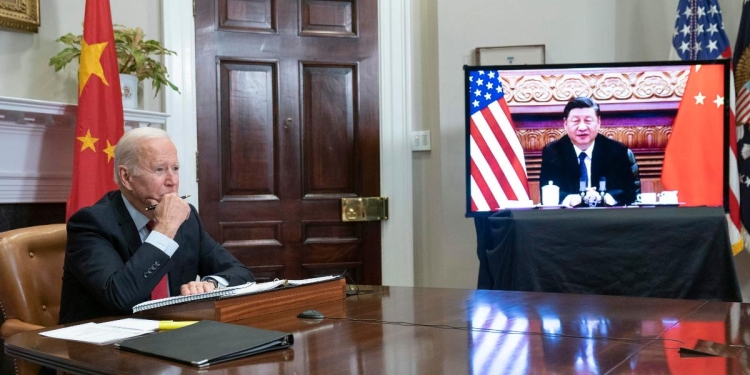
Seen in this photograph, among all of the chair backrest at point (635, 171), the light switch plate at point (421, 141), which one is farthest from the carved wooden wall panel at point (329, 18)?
the chair backrest at point (635, 171)

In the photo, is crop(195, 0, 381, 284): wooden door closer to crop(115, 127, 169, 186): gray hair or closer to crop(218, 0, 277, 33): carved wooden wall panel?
crop(218, 0, 277, 33): carved wooden wall panel

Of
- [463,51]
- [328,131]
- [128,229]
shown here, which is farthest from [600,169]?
[128,229]

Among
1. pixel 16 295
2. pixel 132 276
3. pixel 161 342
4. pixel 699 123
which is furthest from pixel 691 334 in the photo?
pixel 699 123

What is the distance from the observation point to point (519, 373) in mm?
1077

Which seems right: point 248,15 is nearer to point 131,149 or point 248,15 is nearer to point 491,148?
point 491,148

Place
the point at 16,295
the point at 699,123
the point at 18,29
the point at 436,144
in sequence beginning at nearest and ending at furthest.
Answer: the point at 16,295
the point at 18,29
the point at 699,123
the point at 436,144

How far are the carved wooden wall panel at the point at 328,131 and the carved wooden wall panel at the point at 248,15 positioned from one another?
312 millimetres

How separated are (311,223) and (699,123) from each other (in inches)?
79.8

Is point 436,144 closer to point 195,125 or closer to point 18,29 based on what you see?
point 195,125

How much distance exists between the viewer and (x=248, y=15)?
4.01m

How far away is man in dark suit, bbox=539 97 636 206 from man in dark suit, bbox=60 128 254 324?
1.89m

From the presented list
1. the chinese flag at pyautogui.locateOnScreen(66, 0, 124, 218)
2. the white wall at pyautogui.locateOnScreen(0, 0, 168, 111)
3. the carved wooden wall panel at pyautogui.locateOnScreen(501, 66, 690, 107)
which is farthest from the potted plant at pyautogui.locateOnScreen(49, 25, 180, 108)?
the carved wooden wall panel at pyautogui.locateOnScreen(501, 66, 690, 107)

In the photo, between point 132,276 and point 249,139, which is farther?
point 249,139

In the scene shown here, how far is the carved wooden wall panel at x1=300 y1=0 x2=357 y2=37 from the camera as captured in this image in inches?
161
